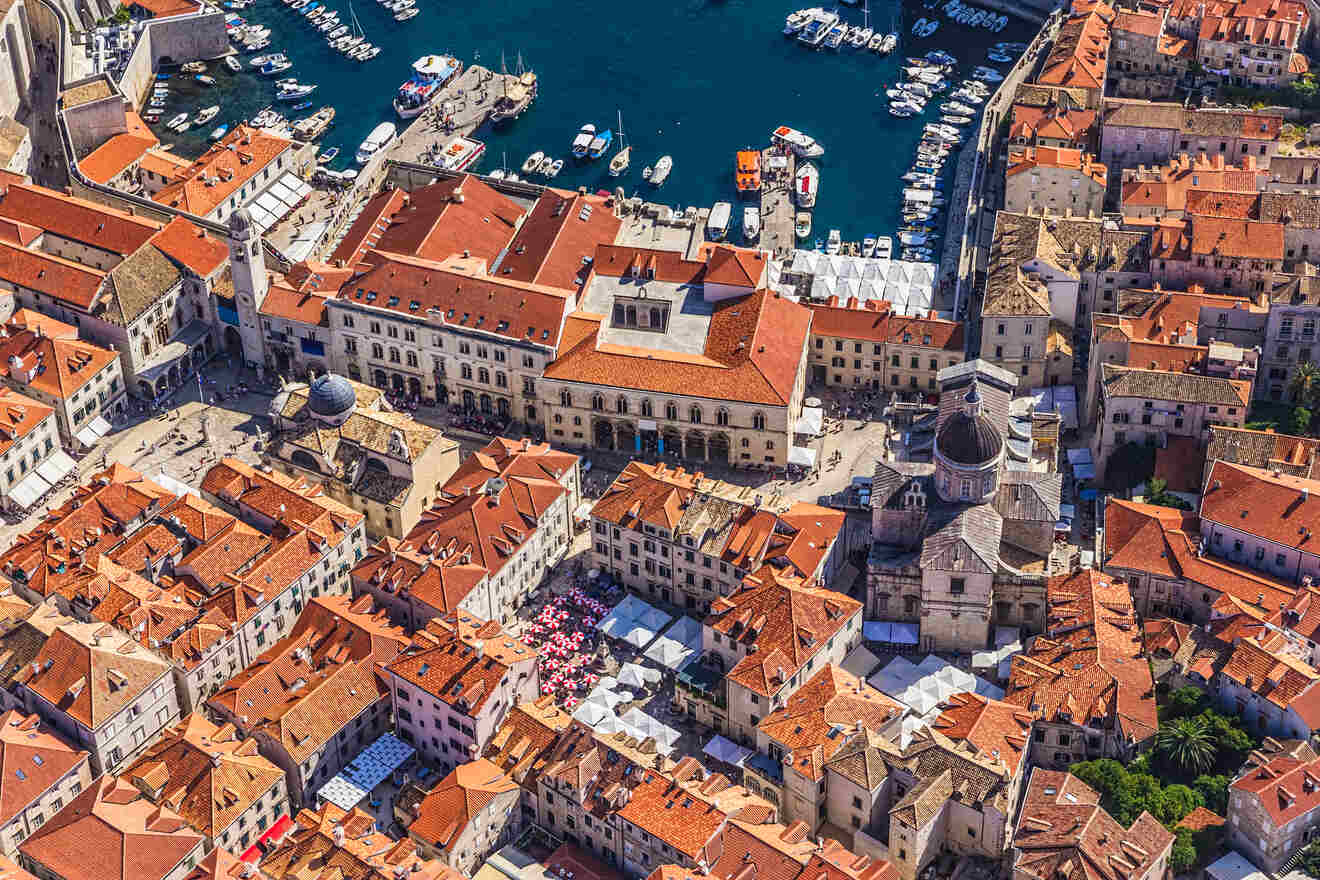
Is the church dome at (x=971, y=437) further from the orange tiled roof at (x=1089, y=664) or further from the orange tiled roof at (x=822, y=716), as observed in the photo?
the orange tiled roof at (x=822, y=716)

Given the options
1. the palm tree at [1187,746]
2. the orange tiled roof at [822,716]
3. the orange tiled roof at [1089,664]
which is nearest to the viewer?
the palm tree at [1187,746]

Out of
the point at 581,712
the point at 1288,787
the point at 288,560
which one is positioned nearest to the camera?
the point at 1288,787

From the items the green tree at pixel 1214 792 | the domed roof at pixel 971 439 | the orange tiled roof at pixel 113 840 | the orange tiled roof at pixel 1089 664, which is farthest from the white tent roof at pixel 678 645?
the green tree at pixel 1214 792

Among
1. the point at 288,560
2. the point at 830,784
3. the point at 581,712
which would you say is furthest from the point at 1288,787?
A: the point at 288,560

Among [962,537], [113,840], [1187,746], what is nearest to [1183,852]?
[1187,746]

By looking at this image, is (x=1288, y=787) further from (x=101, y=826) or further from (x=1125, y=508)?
(x=101, y=826)

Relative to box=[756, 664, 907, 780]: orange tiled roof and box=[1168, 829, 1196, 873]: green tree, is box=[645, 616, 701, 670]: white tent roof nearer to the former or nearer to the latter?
box=[756, 664, 907, 780]: orange tiled roof

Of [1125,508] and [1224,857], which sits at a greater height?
[1125,508]
